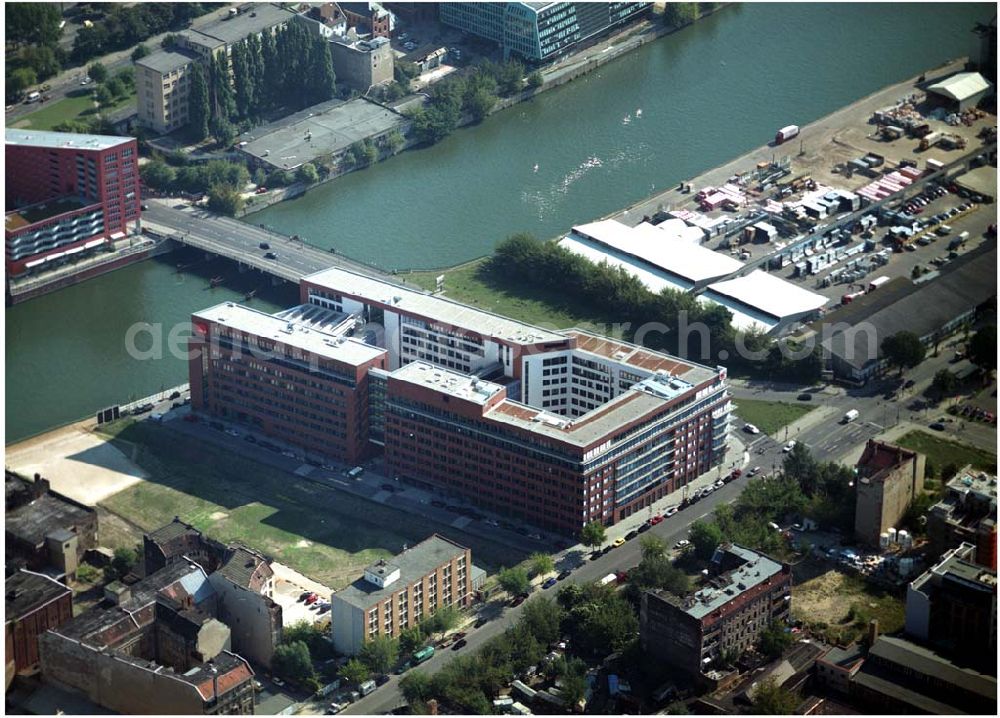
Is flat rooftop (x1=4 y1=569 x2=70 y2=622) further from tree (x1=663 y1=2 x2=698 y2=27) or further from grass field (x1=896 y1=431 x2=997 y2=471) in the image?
tree (x1=663 y1=2 x2=698 y2=27)

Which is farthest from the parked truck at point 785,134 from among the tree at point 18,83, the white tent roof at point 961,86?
the tree at point 18,83

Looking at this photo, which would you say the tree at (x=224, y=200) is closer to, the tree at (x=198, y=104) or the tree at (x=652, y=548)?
the tree at (x=198, y=104)

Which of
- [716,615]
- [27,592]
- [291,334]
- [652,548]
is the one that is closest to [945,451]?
[652,548]

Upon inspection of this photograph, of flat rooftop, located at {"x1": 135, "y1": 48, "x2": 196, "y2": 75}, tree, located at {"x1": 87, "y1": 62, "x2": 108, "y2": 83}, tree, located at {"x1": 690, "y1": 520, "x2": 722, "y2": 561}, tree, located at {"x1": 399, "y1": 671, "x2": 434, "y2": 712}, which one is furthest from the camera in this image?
tree, located at {"x1": 87, "y1": 62, "x2": 108, "y2": 83}

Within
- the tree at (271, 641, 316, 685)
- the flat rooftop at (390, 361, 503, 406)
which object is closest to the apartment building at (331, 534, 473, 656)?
the tree at (271, 641, 316, 685)

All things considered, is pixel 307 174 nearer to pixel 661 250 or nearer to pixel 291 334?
pixel 661 250

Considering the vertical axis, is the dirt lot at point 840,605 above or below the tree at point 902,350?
below
